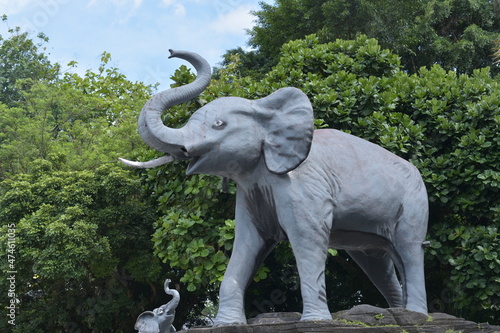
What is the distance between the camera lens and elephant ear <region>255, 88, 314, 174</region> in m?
6.03

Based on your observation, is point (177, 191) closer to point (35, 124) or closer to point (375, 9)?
point (35, 124)

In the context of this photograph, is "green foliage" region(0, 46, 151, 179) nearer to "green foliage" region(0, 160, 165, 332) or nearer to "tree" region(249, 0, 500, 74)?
"green foliage" region(0, 160, 165, 332)

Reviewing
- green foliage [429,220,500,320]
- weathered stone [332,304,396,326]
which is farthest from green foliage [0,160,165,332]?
weathered stone [332,304,396,326]

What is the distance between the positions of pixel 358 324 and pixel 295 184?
1303 mm

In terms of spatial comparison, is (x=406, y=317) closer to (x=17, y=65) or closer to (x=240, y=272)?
(x=240, y=272)

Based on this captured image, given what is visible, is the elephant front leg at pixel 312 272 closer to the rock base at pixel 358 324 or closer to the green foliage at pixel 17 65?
the rock base at pixel 358 324

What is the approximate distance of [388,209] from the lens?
646 centimetres

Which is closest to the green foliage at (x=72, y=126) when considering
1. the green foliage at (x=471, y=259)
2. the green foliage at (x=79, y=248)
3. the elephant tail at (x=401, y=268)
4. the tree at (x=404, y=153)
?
the green foliage at (x=79, y=248)

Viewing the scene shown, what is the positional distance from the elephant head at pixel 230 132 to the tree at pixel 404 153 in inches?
193

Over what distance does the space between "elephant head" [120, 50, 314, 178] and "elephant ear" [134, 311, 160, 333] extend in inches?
60.9

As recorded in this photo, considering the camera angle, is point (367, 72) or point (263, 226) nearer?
point (263, 226)

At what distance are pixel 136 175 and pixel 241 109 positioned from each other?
8237mm

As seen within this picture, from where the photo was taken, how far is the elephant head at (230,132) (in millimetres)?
5918

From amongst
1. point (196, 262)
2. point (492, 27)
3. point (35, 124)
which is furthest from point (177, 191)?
point (492, 27)
